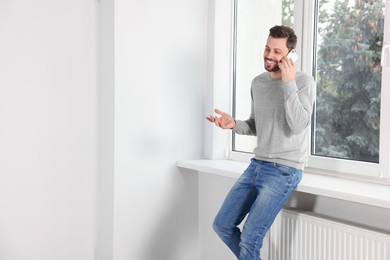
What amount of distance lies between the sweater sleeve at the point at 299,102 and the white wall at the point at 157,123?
1.04 meters

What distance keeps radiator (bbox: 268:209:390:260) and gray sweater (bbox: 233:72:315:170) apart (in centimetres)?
29

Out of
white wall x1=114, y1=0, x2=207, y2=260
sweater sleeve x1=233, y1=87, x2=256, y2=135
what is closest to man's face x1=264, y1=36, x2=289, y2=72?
sweater sleeve x1=233, y1=87, x2=256, y2=135

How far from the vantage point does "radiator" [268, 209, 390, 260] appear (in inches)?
79.7

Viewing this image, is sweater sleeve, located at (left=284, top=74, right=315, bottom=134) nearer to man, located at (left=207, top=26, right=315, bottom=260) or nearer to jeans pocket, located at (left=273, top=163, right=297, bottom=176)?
man, located at (left=207, top=26, right=315, bottom=260)

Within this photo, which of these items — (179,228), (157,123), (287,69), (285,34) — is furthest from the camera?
(179,228)

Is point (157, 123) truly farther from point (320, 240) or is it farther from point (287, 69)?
point (320, 240)

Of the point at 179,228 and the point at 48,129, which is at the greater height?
the point at 48,129

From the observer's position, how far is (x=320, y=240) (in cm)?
224

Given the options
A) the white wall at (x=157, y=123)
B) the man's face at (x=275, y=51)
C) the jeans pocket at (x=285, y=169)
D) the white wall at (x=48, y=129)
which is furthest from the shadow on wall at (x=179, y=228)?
the man's face at (x=275, y=51)

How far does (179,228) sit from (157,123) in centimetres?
71

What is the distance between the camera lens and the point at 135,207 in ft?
9.53

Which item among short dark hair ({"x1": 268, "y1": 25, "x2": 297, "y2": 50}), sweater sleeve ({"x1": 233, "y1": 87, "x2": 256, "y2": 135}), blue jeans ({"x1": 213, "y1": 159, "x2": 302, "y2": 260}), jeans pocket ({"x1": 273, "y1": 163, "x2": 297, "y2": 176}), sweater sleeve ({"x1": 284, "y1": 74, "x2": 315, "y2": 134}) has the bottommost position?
blue jeans ({"x1": 213, "y1": 159, "x2": 302, "y2": 260})

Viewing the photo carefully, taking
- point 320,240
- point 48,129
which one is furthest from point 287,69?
point 48,129

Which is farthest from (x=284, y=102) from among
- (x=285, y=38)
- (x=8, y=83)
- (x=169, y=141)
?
(x=8, y=83)
